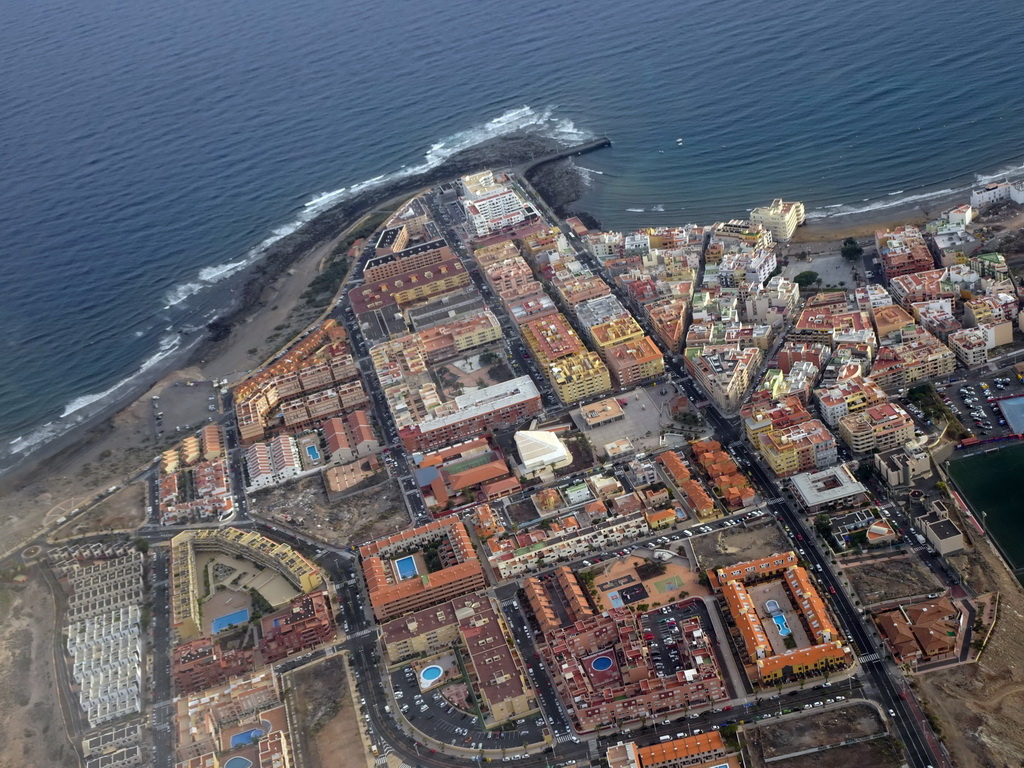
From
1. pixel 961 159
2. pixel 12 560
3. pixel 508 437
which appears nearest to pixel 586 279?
pixel 508 437

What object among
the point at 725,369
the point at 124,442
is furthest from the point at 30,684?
the point at 725,369

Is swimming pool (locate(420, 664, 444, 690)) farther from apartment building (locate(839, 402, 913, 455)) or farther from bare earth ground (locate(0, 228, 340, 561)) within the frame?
bare earth ground (locate(0, 228, 340, 561))

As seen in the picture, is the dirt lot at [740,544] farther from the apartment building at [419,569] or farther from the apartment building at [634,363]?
Result: the apartment building at [634,363]

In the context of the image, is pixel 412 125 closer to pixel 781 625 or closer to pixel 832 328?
pixel 832 328

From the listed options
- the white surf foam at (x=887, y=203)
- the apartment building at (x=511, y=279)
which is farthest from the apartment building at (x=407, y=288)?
the white surf foam at (x=887, y=203)

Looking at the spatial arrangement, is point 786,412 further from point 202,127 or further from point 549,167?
point 202,127

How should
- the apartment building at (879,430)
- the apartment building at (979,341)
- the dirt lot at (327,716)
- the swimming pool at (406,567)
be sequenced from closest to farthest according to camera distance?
the dirt lot at (327,716), the swimming pool at (406,567), the apartment building at (879,430), the apartment building at (979,341)

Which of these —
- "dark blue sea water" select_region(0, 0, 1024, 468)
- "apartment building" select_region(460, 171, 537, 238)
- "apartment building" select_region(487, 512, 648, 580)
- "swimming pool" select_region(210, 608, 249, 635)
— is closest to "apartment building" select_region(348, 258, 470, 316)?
"apartment building" select_region(460, 171, 537, 238)
